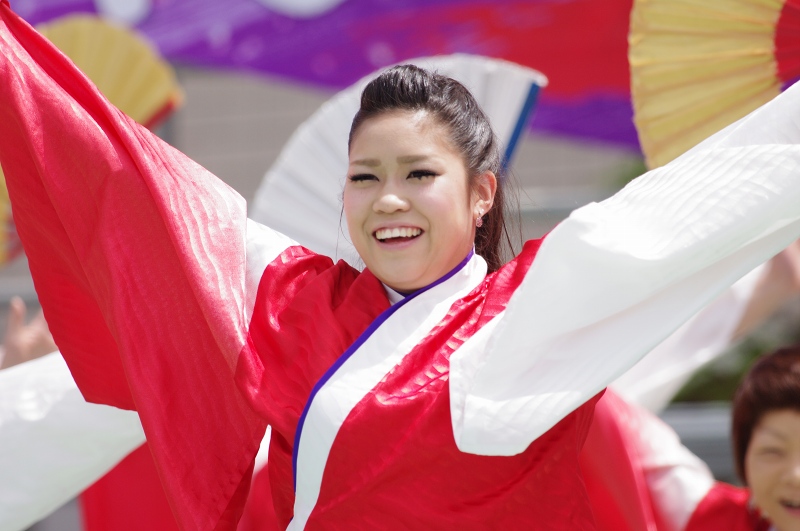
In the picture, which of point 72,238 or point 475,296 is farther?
point 72,238

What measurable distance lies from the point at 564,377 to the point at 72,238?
0.75m

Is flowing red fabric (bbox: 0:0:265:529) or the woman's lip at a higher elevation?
flowing red fabric (bbox: 0:0:265:529)

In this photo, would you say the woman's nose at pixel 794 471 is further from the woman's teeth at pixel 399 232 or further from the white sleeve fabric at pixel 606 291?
the woman's teeth at pixel 399 232

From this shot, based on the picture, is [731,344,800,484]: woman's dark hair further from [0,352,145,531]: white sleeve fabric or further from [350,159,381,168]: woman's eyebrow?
[0,352,145,531]: white sleeve fabric

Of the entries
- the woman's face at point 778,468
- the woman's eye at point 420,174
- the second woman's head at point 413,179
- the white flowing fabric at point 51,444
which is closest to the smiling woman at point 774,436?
the woman's face at point 778,468

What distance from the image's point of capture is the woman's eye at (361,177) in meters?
1.39

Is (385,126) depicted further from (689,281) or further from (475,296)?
(689,281)

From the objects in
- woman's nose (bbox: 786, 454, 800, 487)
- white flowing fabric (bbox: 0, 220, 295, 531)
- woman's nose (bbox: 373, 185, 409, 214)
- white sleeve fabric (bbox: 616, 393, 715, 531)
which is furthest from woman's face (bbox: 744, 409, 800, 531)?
white flowing fabric (bbox: 0, 220, 295, 531)

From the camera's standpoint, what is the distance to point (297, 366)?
1.35 metres

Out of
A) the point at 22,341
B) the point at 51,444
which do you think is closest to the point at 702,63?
the point at 51,444

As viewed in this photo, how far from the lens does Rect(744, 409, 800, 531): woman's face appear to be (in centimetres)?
168

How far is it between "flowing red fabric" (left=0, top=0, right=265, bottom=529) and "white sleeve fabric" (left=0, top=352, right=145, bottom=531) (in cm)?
28

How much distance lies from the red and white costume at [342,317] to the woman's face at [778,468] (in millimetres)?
531

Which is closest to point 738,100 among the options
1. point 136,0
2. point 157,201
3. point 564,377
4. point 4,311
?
point 564,377
